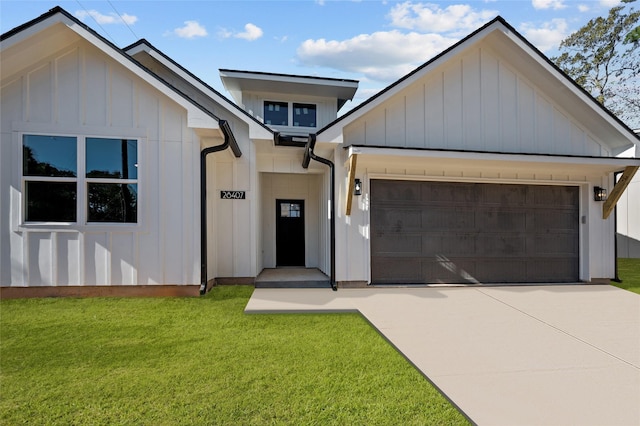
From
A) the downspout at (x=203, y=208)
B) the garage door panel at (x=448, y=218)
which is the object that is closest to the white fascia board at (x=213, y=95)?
the downspout at (x=203, y=208)

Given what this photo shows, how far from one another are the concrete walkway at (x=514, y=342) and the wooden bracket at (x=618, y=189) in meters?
1.92

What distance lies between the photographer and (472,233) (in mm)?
7234

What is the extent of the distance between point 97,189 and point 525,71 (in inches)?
364

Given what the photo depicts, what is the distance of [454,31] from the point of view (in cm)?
901

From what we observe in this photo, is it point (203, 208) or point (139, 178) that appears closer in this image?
point (139, 178)

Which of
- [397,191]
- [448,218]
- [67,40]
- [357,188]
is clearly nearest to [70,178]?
[67,40]

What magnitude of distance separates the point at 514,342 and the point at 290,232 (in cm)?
650

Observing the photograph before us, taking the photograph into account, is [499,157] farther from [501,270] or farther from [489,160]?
[501,270]

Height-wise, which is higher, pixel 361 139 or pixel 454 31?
pixel 454 31

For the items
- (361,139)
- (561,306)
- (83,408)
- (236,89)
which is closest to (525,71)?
(361,139)

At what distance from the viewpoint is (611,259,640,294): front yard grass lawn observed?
7158mm

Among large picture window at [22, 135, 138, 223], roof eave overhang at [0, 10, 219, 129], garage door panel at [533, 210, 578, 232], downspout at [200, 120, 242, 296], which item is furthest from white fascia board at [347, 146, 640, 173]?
large picture window at [22, 135, 138, 223]

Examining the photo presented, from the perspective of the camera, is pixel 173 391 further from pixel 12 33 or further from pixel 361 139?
pixel 12 33

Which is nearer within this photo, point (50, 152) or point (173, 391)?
point (173, 391)
